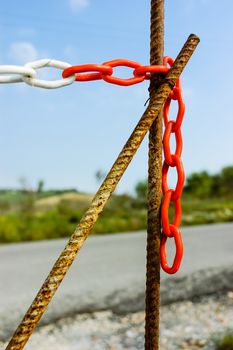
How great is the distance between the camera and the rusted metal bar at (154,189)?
195 cm

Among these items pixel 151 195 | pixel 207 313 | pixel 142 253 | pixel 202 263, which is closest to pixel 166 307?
pixel 207 313

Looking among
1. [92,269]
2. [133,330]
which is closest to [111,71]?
[133,330]

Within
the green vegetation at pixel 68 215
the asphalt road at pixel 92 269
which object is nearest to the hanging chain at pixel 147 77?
the asphalt road at pixel 92 269

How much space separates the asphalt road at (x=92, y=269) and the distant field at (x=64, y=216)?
1.80 ft

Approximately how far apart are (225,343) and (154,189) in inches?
78.6

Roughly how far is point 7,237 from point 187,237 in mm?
2627

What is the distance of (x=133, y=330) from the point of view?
13.6 ft

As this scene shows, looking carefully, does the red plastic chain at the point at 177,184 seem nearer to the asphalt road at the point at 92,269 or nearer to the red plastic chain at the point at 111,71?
the red plastic chain at the point at 111,71

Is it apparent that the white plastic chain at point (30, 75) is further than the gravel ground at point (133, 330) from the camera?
No

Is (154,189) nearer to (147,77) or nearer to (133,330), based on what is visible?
(147,77)

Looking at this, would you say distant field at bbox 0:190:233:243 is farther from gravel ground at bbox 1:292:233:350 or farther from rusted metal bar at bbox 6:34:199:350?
rusted metal bar at bbox 6:34:199:350

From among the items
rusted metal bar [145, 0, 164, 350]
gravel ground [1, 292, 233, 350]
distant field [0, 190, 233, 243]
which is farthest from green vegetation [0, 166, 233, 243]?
rusted metal bar [145, 0, 164, 350]

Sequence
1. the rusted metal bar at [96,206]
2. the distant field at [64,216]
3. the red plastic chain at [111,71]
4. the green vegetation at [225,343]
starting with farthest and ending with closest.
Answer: the distant field at [64,216] → the green vegetation at [225,343] → the red plastic chain at [111,71] → the rusted metal bar at [96,206]

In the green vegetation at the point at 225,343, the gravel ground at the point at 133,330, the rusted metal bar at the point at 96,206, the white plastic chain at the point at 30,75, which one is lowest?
the gravel ground at the point at 133,330
